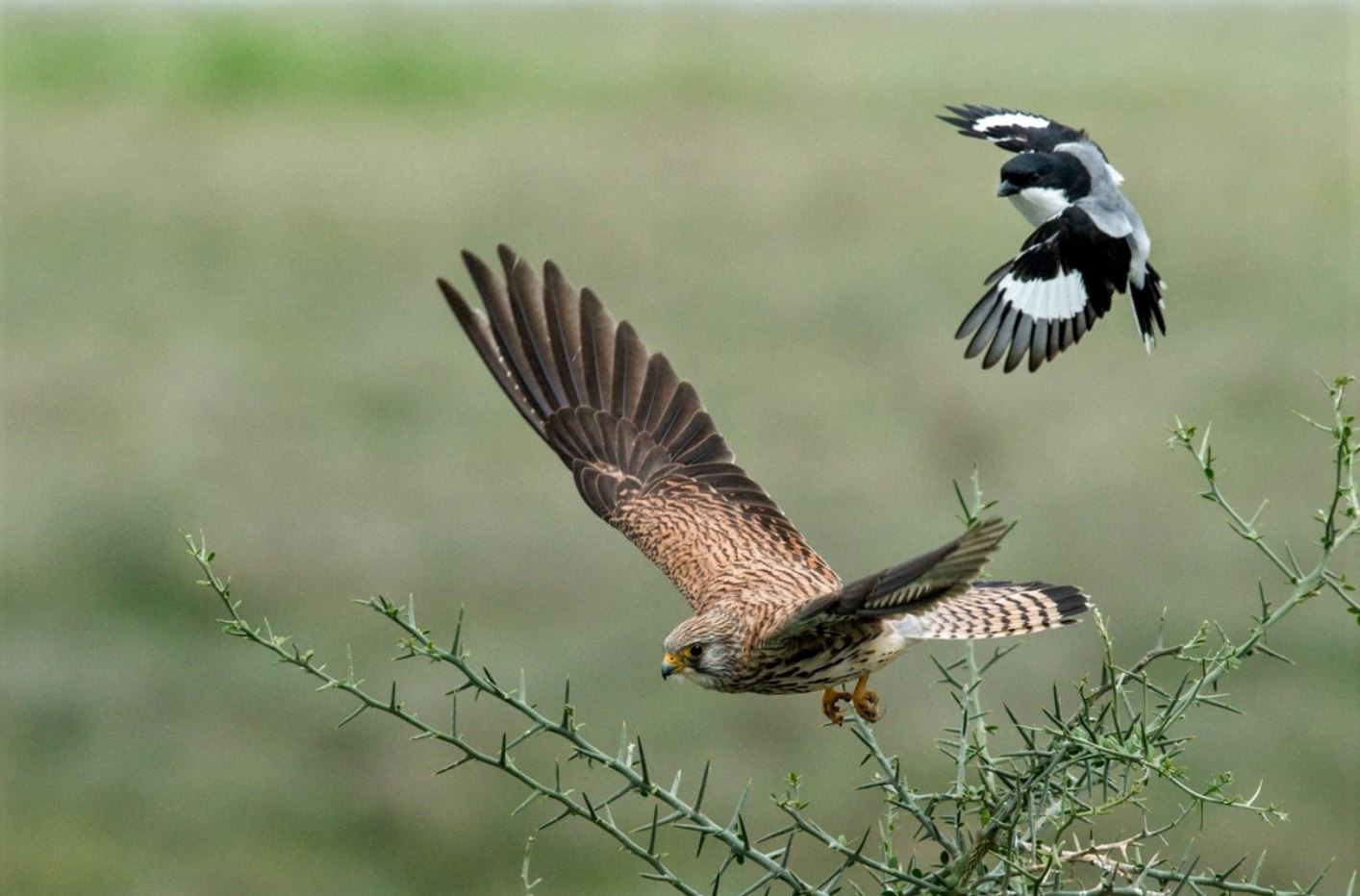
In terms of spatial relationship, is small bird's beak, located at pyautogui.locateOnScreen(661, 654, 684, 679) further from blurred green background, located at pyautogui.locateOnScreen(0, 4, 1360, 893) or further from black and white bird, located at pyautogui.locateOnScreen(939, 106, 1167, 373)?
blurred green background, located at pyautogui.locateOnScreen(0, 4, 1360, 893)

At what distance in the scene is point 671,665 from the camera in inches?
161

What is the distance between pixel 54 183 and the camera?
15547 millimetres

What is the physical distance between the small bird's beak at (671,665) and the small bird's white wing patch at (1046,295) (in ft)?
3.25

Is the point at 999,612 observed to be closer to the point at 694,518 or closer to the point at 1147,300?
the point at 1147,300

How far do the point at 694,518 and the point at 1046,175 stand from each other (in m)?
1.38

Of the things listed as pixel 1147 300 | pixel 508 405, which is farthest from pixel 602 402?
pixel 508 405

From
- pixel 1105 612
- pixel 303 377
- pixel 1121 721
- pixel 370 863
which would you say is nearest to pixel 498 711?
pixel 370 863

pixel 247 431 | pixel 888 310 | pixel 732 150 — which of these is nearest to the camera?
pixel 247 431

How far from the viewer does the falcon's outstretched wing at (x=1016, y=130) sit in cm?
407

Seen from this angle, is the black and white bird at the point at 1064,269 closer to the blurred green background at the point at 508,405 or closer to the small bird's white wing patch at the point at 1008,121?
the small bird's white wing patch at the point at 1008,121

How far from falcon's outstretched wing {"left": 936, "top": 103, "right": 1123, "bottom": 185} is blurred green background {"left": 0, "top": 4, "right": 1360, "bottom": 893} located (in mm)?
4472

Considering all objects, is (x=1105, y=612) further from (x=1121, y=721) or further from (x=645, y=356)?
(x=1121, y=721)

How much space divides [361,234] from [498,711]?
6687 mm

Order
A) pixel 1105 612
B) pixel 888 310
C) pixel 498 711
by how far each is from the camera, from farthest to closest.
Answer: pixel 888 310
pixel 1105 612
pixel 498 711
